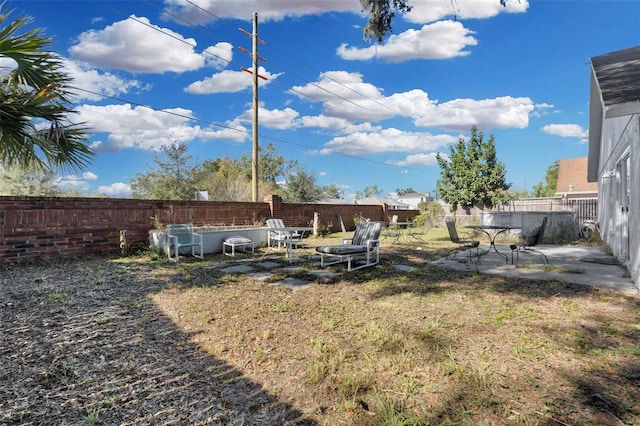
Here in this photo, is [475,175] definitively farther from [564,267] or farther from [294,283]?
[294,283]

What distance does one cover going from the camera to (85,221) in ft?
27.7

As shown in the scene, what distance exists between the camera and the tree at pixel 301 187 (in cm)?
2772

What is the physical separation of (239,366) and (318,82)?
22.5 meters

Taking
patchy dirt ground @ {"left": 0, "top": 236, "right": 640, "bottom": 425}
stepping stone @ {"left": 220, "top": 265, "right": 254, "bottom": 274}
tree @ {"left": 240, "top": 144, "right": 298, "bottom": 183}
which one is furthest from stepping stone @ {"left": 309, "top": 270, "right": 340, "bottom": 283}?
tree @ {"left": 240, "top": 144, "right": 298, "bottom": 183}

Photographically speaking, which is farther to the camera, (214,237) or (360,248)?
(214,237)

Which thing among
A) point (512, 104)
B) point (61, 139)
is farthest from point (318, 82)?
point (512, 104)

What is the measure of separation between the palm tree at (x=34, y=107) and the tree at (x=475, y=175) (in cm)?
2616

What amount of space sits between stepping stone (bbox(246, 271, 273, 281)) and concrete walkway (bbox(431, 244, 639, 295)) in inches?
147

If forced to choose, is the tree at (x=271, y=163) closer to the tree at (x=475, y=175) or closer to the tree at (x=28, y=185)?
the tree at (x=475, y=175)

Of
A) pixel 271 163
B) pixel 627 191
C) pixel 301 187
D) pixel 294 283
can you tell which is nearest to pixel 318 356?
pixel 294 283

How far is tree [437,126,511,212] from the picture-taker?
26500mm

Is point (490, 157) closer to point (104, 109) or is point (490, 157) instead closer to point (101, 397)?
point (104, 109)

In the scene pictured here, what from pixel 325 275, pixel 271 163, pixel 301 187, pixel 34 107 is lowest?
pixel 325 275

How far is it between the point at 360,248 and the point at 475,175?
23001 millimetres
